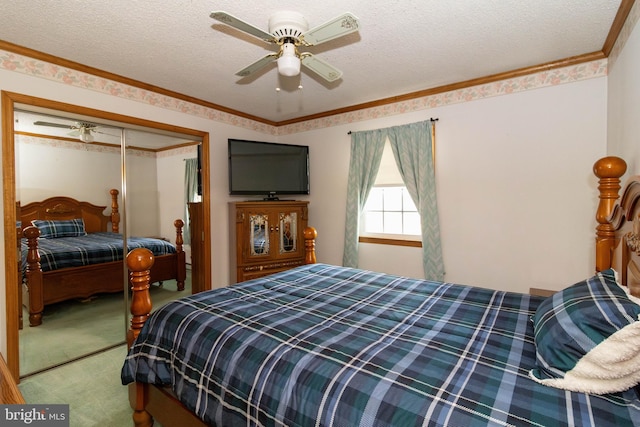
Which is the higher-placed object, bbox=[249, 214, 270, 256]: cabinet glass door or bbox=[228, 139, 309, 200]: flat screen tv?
bbox=[228, 139, 309, 200]: flat screen tv

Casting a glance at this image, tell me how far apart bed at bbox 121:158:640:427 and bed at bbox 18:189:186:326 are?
1470 mm

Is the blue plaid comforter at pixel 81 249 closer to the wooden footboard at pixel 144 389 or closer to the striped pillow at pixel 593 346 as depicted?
the wooden footboard at pixel 144 389

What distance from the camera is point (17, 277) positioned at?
2271mm

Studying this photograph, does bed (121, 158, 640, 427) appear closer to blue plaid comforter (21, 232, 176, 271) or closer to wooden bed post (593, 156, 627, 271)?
wooden bed post (593, 156, 627, 271)

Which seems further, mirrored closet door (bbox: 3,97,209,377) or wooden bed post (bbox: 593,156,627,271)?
mirrored closet door (bbox: 3,97,209,377)

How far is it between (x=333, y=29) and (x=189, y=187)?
97.4 inches

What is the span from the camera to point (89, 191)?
2.73 metres

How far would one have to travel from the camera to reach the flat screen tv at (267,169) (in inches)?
144

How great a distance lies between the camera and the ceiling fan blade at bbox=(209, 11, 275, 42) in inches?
53.8

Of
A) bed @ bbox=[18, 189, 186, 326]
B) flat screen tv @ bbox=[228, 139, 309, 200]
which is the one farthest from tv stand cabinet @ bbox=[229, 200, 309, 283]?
bed @ bbox=[18, 189, 186, 326]

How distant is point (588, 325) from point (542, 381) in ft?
0.79

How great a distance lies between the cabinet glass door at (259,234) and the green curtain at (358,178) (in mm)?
945

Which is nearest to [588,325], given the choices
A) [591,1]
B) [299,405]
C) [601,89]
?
[299,405]

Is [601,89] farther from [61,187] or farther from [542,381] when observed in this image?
[61,187]
